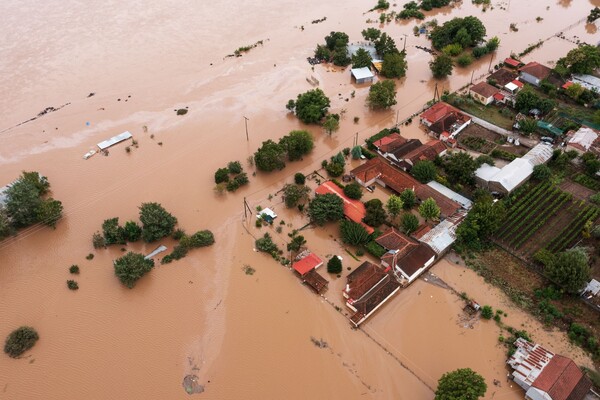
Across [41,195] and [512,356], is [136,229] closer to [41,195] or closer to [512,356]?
[41,195]

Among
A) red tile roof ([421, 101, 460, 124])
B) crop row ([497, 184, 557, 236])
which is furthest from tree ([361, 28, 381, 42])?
crop row ([497, 184, 557, 236])

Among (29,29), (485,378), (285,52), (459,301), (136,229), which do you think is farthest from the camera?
(29,29)

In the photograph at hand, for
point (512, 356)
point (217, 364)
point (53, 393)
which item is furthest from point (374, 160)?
point (53, 393)

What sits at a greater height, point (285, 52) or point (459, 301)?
point (285, 52)

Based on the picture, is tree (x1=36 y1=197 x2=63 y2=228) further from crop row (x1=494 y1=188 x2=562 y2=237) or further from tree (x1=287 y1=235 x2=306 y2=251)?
crop row (x1=494 y1=188 x2=562 y2=237)

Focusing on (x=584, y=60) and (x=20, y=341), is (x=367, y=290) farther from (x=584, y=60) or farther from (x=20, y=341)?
(x=584, y=60)

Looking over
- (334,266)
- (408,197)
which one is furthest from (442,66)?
(334,266)
